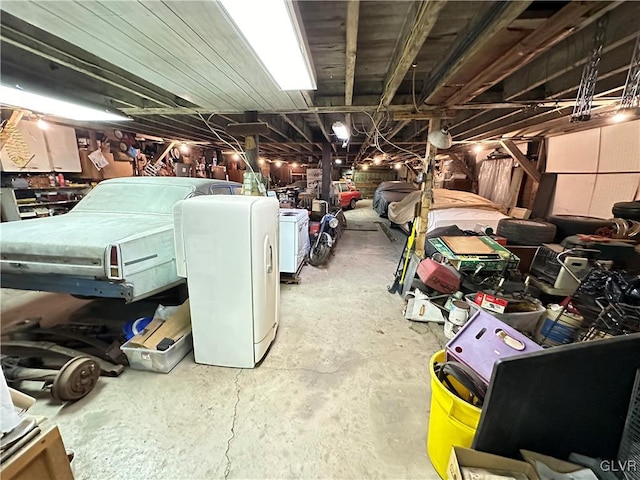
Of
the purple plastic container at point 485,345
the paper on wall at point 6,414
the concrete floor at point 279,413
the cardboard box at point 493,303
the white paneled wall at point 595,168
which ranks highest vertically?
the white paneled wall at point 595,168

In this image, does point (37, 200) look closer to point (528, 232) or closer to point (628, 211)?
point (528, 232)

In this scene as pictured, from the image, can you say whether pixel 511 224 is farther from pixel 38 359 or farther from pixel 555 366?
pixel 38 359

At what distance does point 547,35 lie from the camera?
5.20 ft

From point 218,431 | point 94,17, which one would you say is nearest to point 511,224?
point 218,431

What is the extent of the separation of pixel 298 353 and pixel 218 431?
2.92ft

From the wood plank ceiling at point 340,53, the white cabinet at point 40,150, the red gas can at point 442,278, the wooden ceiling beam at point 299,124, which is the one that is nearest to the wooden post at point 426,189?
the wood plank ceiling at point 340,53

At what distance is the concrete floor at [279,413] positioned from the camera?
4.82 feet

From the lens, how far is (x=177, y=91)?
2.77m

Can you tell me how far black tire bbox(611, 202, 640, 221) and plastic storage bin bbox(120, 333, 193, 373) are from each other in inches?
196

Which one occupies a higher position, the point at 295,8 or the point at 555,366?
the point at 295,8

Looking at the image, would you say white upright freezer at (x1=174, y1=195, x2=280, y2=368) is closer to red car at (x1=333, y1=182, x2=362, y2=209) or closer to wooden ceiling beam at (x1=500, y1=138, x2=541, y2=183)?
wooden ceiling beam at (x1=500, y1=138, x2=541, y2=183)

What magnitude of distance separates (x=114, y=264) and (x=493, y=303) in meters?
3.05

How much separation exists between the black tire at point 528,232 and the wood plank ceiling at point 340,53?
4.69 ft

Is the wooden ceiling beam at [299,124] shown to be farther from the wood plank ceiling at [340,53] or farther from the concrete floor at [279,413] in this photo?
the concrete floor at [279,413]
